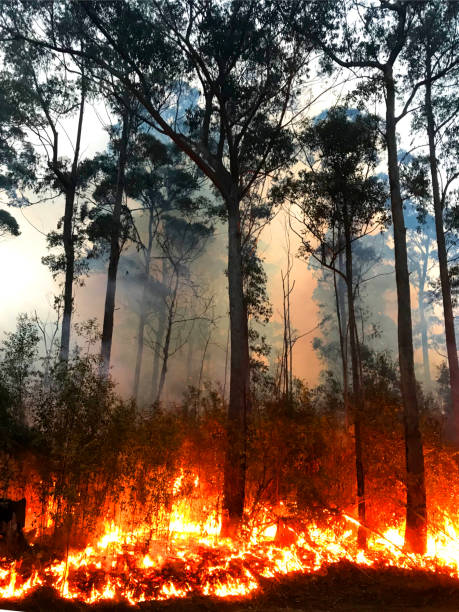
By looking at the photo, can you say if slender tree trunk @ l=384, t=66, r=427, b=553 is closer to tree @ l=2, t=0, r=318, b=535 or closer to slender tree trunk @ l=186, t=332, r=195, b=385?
tree @ l=2, t=0, r=318, b=535

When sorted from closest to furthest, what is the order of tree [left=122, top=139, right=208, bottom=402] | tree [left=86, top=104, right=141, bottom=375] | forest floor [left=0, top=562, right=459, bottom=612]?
forest floor [left=0, top=562, right=459, bottom=612], tree [left=86, top=104, right=141, bottom=375], tree [left=122, top=139, right=208, bottom=402]

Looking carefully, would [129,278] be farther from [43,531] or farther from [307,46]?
[43,531]

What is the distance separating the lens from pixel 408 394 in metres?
8.70

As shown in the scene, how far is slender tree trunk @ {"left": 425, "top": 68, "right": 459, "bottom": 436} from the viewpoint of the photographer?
13766 mm

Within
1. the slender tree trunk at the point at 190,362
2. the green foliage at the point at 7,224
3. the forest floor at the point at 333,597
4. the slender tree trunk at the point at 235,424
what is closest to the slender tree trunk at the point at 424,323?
the slender tree trunk at the point at 190,362

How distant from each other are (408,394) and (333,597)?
3.42m

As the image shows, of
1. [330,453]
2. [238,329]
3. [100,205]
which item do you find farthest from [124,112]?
[330,453]

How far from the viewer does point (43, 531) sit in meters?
7.64

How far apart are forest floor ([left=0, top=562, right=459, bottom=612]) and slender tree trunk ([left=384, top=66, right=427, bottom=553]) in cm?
81

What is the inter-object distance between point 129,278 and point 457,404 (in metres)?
20.9

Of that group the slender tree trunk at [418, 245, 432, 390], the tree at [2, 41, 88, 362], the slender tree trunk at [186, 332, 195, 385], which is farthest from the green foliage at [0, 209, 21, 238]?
the slender tree trunk at [418, 245, 432, 390]

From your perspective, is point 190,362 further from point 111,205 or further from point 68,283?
point 68,283

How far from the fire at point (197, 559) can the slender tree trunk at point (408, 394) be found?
457 mm

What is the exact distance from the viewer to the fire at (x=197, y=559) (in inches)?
259
